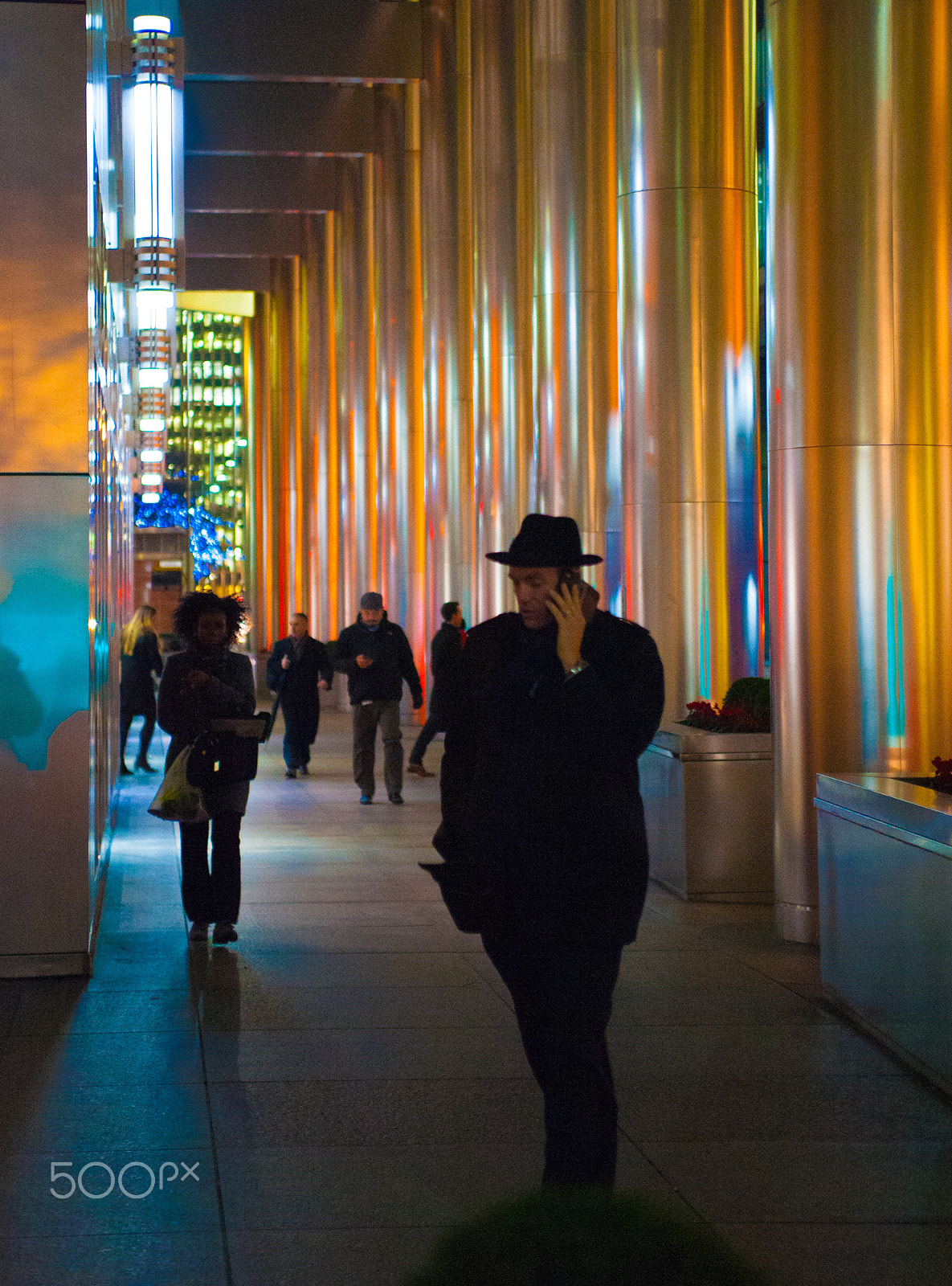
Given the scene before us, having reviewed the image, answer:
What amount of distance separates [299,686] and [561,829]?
14.6 metres

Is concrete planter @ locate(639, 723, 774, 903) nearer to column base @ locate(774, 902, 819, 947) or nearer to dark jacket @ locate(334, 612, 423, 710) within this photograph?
→ column base @ locate(774, 902, 819, 947)

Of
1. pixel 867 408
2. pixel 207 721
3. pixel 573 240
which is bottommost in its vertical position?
pixel 207 721

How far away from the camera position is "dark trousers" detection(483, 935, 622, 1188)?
13.8 ft

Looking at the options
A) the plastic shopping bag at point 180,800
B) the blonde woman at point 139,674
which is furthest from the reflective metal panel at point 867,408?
the blonde woman at point 139,674

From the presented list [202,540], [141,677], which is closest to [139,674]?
[141,677]

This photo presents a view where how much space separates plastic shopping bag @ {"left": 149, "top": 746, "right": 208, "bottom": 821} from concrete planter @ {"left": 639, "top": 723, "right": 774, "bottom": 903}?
10.1 feet

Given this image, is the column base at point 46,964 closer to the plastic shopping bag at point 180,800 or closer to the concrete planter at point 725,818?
the plastic shopping bag at point 180,800

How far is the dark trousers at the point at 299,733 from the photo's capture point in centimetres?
1895

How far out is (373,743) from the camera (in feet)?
53.6

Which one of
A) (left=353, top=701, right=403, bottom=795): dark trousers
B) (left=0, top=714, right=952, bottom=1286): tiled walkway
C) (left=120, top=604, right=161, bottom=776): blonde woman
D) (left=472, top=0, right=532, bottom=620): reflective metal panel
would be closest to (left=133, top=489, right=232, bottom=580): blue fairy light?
(left=472, top=0, right=532, bottom=620): reflective metal panel

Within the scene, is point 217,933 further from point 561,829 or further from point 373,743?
point 373,743

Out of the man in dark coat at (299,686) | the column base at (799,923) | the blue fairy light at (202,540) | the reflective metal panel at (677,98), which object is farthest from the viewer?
the blue fairy light at (202,540)

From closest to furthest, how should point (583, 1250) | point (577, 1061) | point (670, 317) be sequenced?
point (583, 1250) < point (577, 1061) < point (670, 317)

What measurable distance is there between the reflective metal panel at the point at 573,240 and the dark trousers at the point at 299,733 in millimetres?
3673
